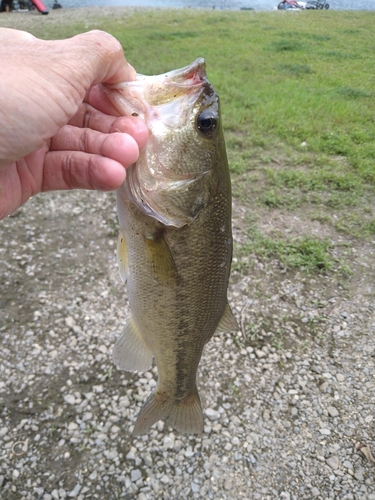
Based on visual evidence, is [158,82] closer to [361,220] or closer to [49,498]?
[49,498]

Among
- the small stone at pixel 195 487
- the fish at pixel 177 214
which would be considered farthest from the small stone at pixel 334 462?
the fish at pixel 177 214

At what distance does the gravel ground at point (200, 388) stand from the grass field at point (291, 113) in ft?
2.55

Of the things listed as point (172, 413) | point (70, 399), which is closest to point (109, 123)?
point (172, 413)

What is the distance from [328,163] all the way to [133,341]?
5130 mm

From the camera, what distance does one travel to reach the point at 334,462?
117 inches

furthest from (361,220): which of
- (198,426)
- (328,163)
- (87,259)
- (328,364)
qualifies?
(198,426)

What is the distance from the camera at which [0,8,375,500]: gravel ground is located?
2.85 meters

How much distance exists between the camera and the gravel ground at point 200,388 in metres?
2.85

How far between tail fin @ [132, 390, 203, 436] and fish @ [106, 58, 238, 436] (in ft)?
1.13

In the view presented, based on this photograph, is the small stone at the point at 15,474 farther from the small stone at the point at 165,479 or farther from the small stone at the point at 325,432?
the small stone at the point at 325,432

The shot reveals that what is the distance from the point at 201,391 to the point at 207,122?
236 cm

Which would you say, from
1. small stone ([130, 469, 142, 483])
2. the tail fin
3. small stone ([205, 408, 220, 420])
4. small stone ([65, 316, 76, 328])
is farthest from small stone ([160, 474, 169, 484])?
small stone ([65, 316, 76, 328])

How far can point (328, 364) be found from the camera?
11.8 feet

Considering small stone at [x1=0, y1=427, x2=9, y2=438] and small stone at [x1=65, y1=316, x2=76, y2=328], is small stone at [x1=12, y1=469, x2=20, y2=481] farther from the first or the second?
small stone at [x1=65, y1=316, x2=76, y2=328]
